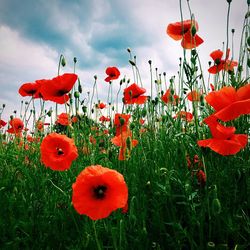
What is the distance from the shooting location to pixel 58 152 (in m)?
2.04

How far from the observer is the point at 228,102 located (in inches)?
59.1

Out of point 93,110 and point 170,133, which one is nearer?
point 170,133

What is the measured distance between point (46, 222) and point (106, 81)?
199 cm

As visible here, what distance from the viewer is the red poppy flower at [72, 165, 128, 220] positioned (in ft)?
4.15

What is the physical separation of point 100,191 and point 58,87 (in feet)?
3.78

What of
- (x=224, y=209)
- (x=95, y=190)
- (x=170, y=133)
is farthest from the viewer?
(x=170, y=133)

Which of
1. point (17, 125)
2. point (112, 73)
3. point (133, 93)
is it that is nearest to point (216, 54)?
point (133, 93)

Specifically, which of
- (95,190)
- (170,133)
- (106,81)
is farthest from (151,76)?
(95,190)

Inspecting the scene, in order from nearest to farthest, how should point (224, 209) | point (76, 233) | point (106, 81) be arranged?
point (224, 209) < point (76, 233) < point (106, 81)

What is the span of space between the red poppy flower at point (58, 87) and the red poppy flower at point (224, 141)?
3.56 ft

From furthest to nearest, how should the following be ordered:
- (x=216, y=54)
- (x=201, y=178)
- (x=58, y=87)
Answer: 1. (x=216, y=54)
2. (x=58, y=87)
3. (x=201, y=178)

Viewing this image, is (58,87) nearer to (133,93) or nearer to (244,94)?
(133,93)

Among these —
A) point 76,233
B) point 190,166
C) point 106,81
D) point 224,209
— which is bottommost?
point 76,233

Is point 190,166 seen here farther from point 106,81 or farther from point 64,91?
point 106,81
